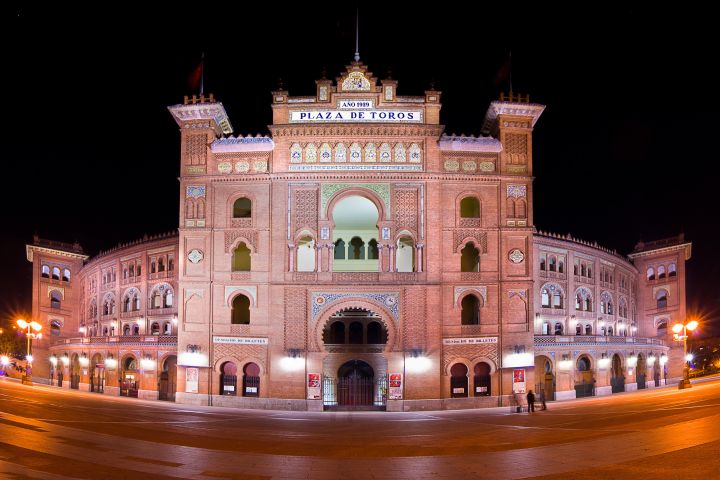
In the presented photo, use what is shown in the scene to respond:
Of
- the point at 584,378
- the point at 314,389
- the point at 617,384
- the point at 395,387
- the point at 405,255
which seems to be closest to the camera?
the point at 395,387

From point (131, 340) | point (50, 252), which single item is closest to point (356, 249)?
point (131, 340)

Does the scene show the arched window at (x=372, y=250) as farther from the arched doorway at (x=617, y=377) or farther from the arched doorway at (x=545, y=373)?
the arched doorway at (x=617, y=377)

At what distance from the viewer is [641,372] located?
56750 mm

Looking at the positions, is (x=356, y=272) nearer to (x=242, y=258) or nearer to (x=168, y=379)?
(x=242, y=258)

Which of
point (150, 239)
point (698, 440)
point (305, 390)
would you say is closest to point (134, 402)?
point (305, 390)

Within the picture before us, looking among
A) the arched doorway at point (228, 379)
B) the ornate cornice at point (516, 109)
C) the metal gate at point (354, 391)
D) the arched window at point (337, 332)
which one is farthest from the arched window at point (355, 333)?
the ornate cornice at point (516, 109)

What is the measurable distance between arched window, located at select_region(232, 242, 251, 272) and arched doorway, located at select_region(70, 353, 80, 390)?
23715 mm

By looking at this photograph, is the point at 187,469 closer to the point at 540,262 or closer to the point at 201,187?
the point at 201,187

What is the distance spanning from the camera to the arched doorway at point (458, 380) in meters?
39.8

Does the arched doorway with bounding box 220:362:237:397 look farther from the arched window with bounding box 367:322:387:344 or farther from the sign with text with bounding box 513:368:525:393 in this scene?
the sign with text with bounding box 513:368:525:393

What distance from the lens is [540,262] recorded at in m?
56.7

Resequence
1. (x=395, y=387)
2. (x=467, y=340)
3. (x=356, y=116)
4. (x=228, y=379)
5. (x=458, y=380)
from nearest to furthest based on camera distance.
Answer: (x=395, y=387)
(x=458, y=380)
(x=467, y=340)
(x=228, y=379)
(x=356, y=116)

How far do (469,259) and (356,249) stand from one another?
7812 millimetres

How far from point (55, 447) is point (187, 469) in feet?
19.7
